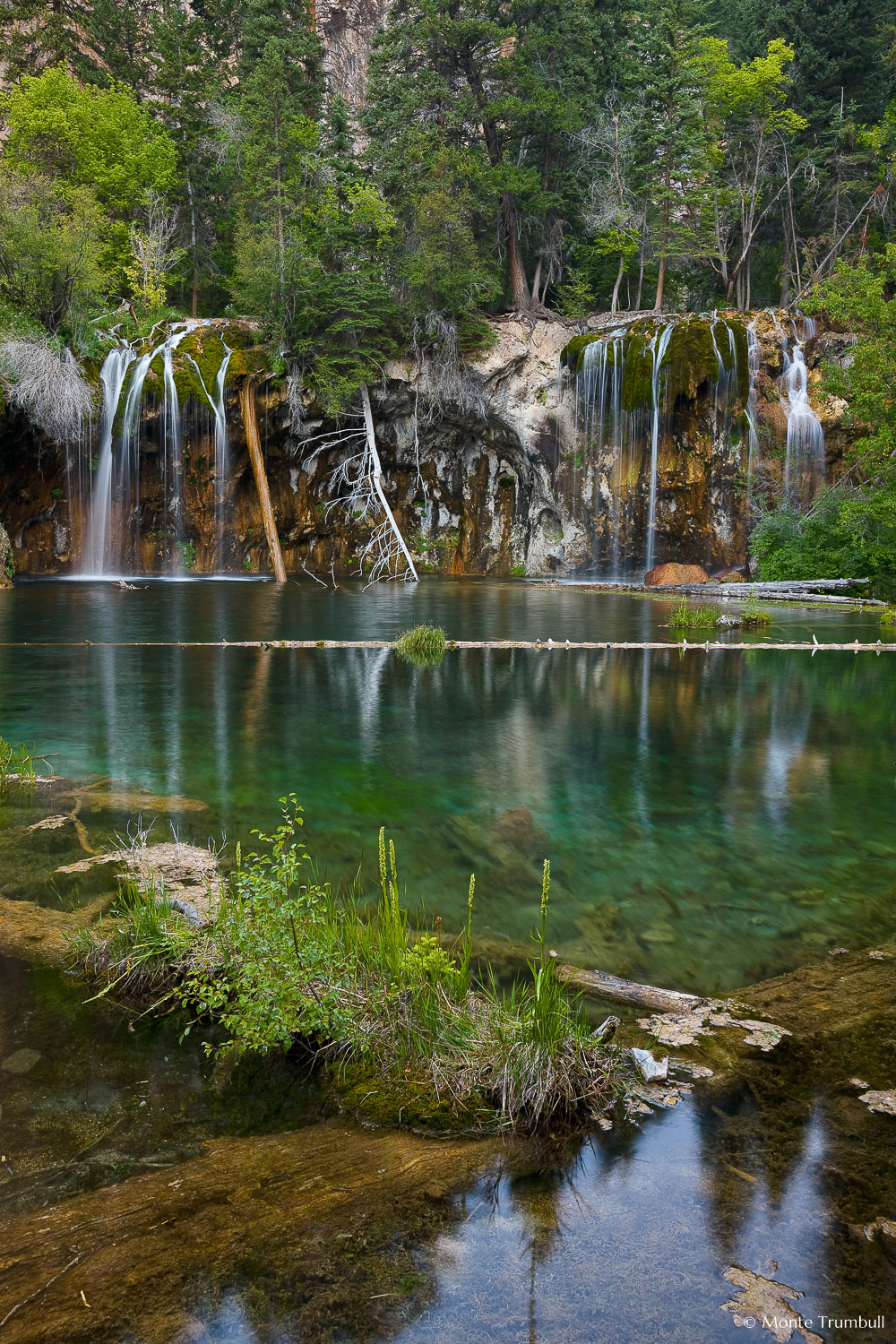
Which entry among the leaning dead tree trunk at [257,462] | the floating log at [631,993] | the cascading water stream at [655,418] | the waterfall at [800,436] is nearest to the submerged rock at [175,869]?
the floating log at [631,993]

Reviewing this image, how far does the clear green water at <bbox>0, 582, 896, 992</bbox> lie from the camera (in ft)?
17.5

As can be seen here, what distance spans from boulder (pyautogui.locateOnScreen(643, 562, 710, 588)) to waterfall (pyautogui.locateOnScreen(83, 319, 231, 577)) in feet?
54.0

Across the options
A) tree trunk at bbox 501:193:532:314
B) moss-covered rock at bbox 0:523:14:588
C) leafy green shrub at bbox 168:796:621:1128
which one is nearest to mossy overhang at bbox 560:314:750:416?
tree trunk at bbox 501:193:532:314

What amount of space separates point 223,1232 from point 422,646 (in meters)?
12.6

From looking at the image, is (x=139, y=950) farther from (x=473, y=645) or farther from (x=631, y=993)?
(x=473, y=645)

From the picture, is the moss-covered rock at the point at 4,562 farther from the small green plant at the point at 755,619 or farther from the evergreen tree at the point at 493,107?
the small green plant at the point at 755,619

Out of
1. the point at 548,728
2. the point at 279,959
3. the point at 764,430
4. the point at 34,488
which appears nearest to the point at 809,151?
the point at 764,430

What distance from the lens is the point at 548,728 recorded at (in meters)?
10.0

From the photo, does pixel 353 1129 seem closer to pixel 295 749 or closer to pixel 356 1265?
pixel 356 1265

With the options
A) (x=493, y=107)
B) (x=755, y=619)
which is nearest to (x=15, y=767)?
(x=755, y=619)

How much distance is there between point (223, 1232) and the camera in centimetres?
255

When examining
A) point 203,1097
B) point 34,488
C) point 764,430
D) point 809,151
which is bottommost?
point 203,1097

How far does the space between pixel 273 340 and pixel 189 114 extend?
58.4ft

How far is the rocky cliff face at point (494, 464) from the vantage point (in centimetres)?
3006
